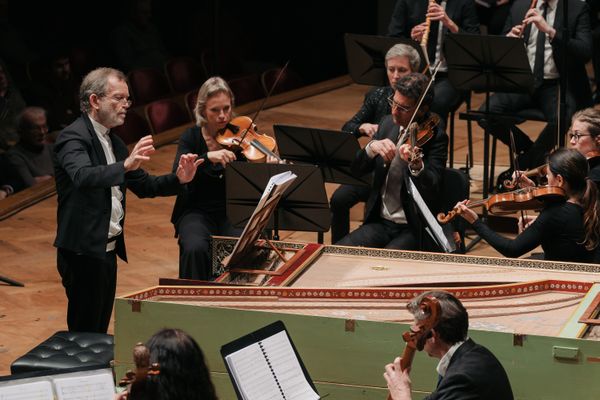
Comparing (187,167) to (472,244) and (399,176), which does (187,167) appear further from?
(472,244)

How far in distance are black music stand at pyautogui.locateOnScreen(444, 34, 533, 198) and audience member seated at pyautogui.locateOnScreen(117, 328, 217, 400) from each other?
373cm

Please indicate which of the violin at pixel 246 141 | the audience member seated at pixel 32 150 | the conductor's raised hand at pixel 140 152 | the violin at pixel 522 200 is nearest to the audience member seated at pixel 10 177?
the audience member seated at pixel 32 150

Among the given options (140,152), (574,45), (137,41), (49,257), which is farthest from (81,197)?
(137,41)

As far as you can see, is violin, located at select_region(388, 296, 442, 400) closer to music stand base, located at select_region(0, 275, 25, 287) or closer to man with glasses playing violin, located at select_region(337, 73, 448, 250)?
man with glasses playing violin, located at select_region(337, 73, 448, 250)

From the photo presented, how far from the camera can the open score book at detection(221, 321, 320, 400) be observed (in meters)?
3.54

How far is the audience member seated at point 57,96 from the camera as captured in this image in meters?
8.92

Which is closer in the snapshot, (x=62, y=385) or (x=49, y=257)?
(x=62, y=385)

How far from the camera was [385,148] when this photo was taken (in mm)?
5516

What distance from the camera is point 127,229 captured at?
6945 millimetres

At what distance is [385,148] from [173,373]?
270cm

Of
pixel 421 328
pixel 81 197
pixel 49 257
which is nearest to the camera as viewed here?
pixel 421 328

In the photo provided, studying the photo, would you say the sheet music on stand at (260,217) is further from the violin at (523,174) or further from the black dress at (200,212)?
the violin at (523,174)

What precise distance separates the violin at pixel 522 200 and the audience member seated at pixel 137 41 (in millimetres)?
5624

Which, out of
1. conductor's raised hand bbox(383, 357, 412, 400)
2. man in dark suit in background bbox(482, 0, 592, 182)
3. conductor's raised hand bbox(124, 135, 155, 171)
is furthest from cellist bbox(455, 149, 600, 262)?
man in dark suit in background bbox(482, 0, 592, 182)
